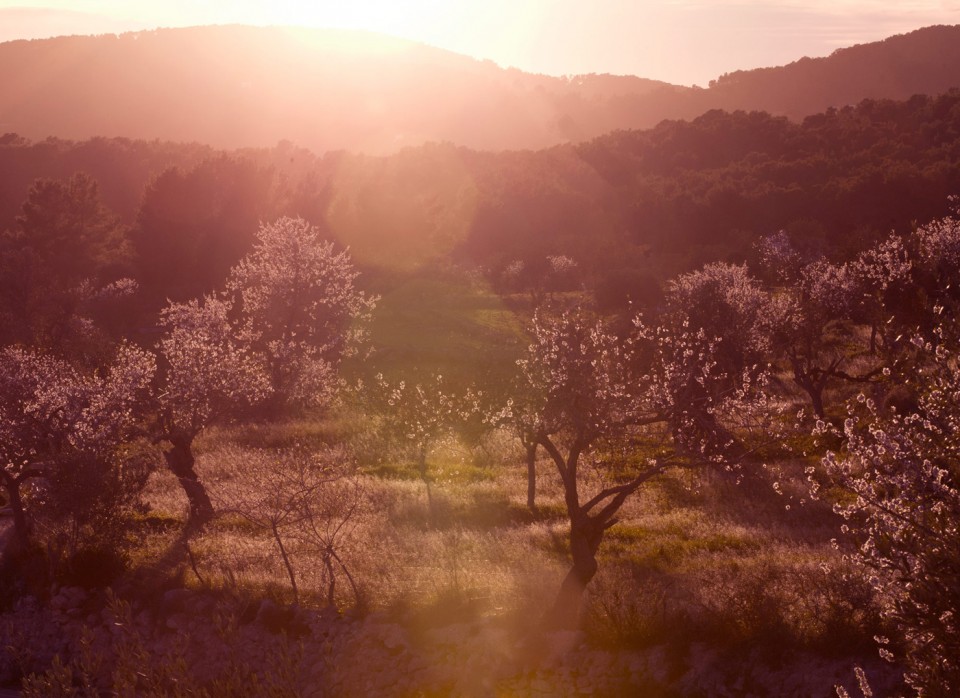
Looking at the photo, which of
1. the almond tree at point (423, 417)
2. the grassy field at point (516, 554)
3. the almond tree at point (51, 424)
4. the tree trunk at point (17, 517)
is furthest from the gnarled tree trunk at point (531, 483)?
the tree trunk at point (17, 517)

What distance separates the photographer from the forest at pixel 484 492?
623 inches

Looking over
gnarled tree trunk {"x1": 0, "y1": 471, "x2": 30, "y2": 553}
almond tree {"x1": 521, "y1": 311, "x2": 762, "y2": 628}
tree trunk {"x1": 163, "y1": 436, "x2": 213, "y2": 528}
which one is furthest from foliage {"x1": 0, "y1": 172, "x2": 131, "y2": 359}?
almond tree {"x1": 521, "y1": 311, "x2": 762, "y2": 628}

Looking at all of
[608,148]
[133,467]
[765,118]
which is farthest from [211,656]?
[765,118]

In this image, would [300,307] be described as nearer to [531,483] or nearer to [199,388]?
[199,388]

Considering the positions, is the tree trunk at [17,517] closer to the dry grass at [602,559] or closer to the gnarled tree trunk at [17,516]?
the gnarled tree trunk at [17,516]

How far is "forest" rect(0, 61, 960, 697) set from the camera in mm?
15836

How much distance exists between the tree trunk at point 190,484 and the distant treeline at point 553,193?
46611 mm

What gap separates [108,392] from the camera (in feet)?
90.4

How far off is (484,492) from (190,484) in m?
11.7

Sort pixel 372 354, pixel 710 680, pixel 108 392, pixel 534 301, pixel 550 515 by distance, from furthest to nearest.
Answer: pixel 534 301 < pixel 372 354 < pixel 550 515 < pixel 108 392 < pixel 710 680

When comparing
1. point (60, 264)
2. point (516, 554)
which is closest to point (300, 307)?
point (516, 554)

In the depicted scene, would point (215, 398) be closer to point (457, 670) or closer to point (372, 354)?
point (457, 670)

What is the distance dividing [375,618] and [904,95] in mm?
182938

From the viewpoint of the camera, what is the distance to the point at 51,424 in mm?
26094
